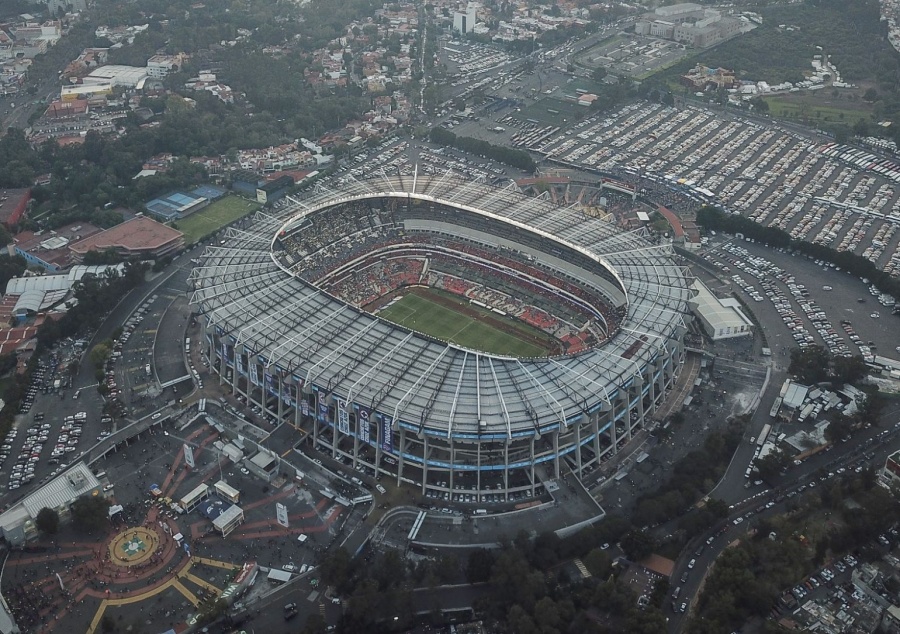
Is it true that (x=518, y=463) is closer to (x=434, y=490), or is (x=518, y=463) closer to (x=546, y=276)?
(x=434, y=490)

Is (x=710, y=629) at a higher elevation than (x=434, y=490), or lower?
higher

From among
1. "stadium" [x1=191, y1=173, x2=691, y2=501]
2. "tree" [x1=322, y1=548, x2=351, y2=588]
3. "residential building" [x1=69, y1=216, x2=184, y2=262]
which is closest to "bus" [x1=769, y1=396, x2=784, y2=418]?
"stadium" [x1=191, y1=173, x2=691, y2=501]

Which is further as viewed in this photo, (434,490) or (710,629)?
(434,490)

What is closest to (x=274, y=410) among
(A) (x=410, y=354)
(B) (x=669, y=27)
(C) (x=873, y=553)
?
(A) (x=410, y=354)

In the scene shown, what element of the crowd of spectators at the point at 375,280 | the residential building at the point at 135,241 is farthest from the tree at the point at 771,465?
the residential building at the point at 135,241

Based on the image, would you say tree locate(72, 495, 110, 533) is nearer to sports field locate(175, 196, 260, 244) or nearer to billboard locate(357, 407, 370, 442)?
billboard locate(357, 407, 370, 442)

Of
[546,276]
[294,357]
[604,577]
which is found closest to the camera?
[604,577]

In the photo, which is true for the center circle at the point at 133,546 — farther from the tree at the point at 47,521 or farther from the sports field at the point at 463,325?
the sports field at the point at 463,325

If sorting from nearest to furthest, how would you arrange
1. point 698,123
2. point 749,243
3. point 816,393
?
1. point 816,393
2. point 749,243
3. point 698,123
